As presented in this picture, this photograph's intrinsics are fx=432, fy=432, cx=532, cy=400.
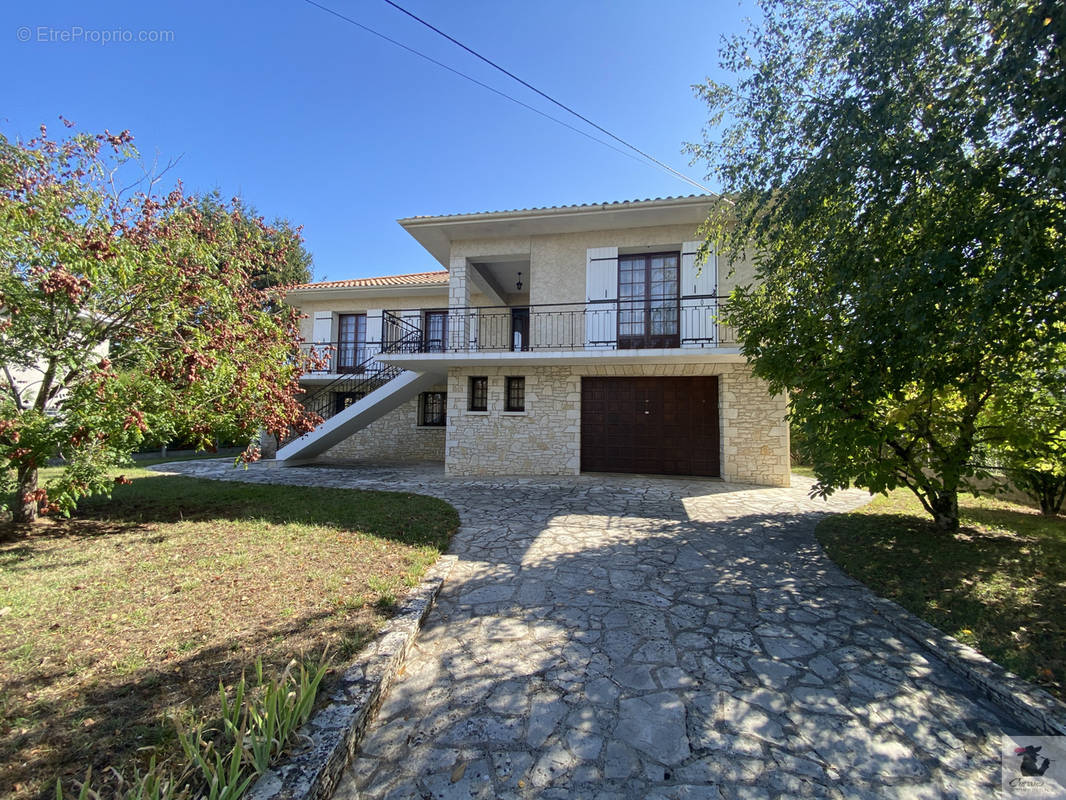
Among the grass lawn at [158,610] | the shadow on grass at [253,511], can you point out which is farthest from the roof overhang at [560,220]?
the grass lawn at [158,610]

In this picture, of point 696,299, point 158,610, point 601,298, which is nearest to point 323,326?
point 601,298

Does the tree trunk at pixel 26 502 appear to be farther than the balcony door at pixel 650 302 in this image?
No

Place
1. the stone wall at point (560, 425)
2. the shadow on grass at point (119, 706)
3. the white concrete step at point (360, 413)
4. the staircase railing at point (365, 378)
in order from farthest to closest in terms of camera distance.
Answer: the staircase railing at point (365, 378) < the white concrete step at point (360, 413) < the stone wall at point (560, 425) < the shadow on grass at point (119, 706)

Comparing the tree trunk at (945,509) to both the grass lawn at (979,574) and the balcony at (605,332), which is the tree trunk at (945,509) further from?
the balcony at (605,332)

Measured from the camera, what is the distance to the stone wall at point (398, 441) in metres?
14.6

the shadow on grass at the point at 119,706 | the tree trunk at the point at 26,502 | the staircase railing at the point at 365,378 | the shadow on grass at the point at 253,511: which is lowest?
the shadow on grass at the point at 119,706

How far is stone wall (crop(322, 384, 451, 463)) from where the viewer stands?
14.6 metres

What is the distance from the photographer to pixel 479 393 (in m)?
11.6

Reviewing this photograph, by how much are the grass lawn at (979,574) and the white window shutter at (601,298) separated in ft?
→ 18.8

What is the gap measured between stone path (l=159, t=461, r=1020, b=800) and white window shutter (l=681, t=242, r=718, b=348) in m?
5.90

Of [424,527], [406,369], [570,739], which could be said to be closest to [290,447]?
[406,369]

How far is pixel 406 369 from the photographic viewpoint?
35.0ft

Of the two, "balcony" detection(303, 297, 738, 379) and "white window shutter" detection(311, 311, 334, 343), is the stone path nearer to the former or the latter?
"balcony" detection(303, 297, 738, 379)

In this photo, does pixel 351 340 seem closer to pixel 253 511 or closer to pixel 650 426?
pixel 253 511
